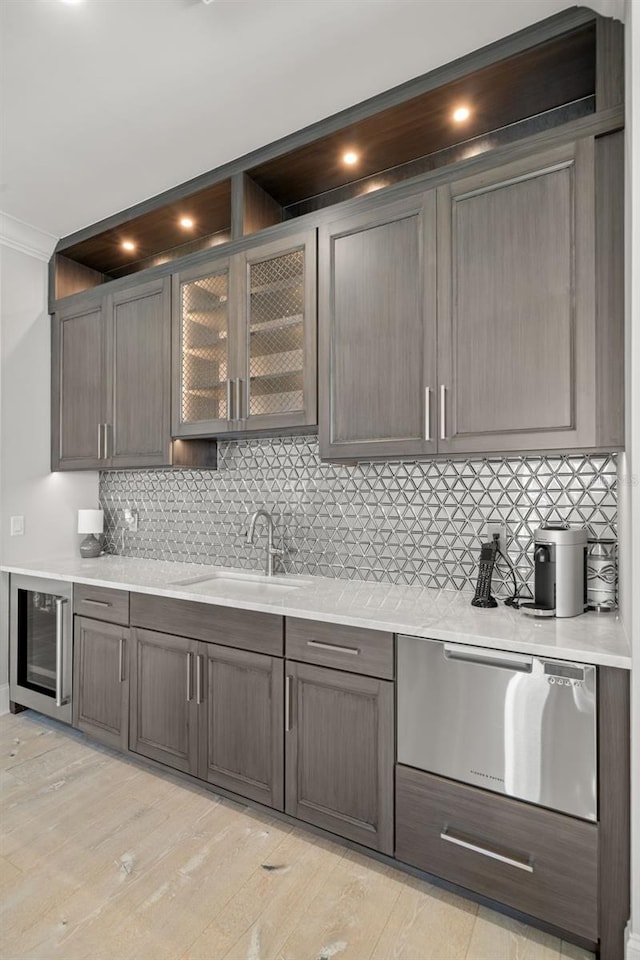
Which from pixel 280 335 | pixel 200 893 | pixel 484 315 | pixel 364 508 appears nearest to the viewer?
pixel 200 893

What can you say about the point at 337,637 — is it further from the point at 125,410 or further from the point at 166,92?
the point at 166,92

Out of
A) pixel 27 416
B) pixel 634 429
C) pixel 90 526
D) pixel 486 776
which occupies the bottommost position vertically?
pixel 486 776

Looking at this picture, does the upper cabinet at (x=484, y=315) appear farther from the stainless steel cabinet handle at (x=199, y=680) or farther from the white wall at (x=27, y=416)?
the white wall at (x=27, y=416)

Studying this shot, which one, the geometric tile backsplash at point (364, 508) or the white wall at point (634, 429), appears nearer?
the white wall at point (634, 429)

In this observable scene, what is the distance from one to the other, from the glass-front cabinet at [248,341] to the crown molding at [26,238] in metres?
1.20

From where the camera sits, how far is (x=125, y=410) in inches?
119

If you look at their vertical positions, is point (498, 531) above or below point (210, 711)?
above

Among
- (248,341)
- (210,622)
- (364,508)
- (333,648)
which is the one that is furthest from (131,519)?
(333,648)

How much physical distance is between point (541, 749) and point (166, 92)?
8.78 feet

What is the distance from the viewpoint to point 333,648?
1922 mm

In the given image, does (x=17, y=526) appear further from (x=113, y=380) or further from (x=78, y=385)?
(x=113, y=380)

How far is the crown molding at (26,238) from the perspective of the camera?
313cm

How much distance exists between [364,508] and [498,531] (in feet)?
2.09

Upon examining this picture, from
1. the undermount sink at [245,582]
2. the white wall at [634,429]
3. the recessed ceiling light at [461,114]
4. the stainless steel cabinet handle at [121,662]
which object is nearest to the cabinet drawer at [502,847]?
the white wall at [634,429]
